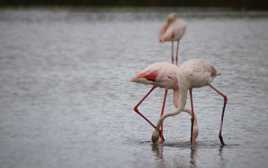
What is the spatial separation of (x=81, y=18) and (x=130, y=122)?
25.2 m

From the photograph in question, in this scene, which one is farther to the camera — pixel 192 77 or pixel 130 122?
pixel 130 122

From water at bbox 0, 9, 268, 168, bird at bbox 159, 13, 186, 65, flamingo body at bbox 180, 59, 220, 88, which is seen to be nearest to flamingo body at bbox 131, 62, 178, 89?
flamingo body at bbox 180, 59, 220, 88

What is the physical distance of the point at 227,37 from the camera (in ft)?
77.5

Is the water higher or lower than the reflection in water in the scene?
lower

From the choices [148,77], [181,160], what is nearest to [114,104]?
[148,77]

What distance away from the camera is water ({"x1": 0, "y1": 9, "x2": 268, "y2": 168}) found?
317 inches

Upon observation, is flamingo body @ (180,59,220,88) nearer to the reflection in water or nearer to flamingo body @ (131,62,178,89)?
flamingo body @ (131,62,178,89)

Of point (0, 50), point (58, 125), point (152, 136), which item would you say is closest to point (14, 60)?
point (0, 50)

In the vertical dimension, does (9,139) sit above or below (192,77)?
below
